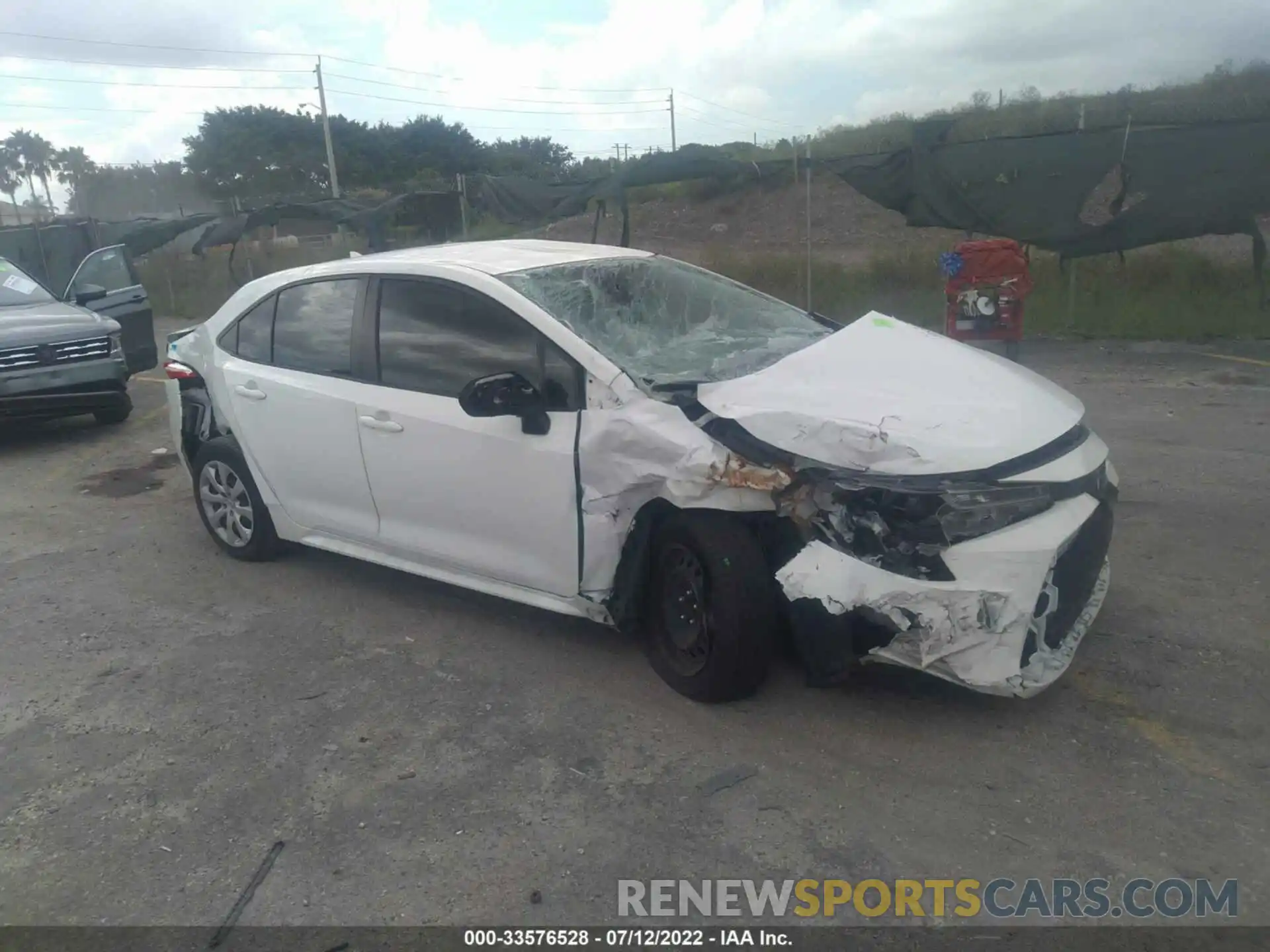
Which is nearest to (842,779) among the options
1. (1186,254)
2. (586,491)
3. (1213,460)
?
(586,491)

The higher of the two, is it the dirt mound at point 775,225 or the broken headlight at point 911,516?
the dirt mound at point 775,225

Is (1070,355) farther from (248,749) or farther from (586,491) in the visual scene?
(248,749)

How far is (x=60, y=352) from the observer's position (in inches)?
352

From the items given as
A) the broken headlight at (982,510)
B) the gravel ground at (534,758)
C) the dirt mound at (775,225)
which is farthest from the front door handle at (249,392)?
the dirt mound at (775,225)

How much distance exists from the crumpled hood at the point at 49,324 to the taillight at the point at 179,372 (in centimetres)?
354

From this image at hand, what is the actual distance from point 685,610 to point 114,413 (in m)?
7.71

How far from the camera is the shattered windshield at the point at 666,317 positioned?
4.24 meters

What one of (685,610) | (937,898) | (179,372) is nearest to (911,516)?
(685,610)

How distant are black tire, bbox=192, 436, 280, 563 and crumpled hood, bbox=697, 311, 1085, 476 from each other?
2.88m

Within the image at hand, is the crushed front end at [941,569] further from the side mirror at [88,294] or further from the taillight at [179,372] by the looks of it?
the side mirror at [88,294]

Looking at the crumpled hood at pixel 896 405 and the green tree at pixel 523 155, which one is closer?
the crumpled hood at pixel 896 405

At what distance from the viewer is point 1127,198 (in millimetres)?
10430

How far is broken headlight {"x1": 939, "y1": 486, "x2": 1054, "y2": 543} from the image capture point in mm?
3328

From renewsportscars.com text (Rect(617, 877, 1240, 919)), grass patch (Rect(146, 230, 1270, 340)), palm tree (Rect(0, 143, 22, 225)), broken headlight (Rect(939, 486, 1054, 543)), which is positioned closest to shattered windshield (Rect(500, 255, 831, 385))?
broken headlight (Rect(939, 486, 1054, 543))
